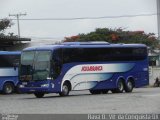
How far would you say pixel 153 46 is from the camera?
274 ft

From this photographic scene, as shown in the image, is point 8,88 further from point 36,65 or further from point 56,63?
point 56,63

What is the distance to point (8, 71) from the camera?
132ft

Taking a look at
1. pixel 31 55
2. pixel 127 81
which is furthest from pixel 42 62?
pixel 127 81

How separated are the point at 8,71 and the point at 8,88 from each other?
1364mm

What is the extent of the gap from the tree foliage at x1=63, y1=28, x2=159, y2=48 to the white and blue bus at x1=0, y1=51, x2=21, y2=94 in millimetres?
40724

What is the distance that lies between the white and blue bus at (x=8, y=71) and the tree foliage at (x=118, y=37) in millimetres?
40724

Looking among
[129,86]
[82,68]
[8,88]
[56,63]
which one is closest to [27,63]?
[56,63]

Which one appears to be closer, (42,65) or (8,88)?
(42,65)

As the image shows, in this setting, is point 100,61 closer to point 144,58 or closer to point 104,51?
point 104,51

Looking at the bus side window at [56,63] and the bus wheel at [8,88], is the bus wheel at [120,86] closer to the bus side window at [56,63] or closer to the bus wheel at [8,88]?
the bus side window at [56,63]

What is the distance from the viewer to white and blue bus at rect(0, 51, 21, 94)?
3978 centimetres

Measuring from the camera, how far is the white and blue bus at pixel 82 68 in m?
31.9

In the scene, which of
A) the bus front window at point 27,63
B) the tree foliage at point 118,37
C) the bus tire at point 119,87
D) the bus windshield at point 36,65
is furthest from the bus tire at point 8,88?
the tree foliage at point 118,37

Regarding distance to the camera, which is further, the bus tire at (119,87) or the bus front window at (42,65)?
the bus tire at (119,87)
